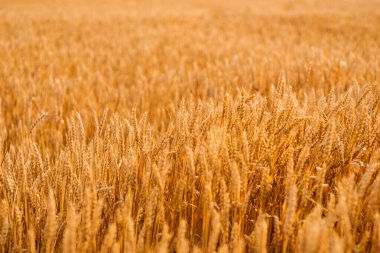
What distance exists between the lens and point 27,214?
105 centimetres

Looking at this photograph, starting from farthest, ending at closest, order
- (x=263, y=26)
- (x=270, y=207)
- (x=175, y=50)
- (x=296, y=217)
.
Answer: (x=263, y=26) < (x=175, y=50) < (x=270, y=207) < (x=296, y=217)

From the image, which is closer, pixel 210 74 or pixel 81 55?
pixel 210 74

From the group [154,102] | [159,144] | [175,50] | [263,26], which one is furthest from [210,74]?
[263,26]

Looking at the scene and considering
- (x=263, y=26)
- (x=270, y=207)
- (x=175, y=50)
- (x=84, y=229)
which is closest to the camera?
(x=84, y=229)

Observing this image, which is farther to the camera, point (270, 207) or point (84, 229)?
point (270, 207)

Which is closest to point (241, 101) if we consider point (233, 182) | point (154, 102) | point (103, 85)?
point (233, 182)

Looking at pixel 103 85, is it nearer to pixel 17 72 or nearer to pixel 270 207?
pixel 17 72

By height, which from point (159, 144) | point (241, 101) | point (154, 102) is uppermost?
point (241, 101)

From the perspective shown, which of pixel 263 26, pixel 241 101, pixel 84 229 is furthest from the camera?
pixel 263 26

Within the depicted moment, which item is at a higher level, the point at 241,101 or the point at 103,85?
the point at 241,101

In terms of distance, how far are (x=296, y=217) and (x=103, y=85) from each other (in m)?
1.98

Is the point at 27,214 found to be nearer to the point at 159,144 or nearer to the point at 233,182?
the point at 159,144

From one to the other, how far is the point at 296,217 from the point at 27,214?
74 cm

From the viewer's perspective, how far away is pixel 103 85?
2668 mm
